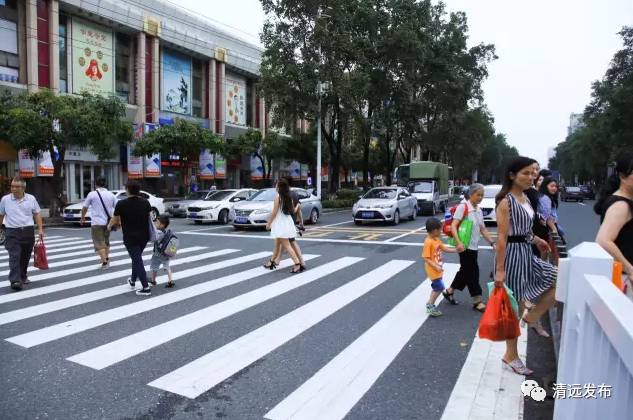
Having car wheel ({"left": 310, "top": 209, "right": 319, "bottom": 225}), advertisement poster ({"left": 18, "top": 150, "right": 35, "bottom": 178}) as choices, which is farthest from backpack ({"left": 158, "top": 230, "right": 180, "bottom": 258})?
advertisement poster ({"left": 18, "top": 150, "right": 35, "bottom": 178})

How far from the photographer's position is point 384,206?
18.0 m

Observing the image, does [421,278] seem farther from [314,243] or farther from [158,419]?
[158,419]

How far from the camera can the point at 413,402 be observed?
3.63 m

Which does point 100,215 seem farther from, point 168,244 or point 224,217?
point 224,217

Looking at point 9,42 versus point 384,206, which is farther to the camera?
point 9,42

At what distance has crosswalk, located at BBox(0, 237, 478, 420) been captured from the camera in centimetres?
398

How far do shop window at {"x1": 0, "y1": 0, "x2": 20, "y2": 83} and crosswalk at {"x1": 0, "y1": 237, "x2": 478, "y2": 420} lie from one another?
17.7 m

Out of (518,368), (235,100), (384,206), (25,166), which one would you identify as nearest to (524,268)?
(518,368)

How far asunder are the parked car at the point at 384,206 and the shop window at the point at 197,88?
1997 centimetres

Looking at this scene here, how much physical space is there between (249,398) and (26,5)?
26216 mm

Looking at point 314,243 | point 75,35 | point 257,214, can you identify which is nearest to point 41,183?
point 75,35

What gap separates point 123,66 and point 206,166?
29.5 feet

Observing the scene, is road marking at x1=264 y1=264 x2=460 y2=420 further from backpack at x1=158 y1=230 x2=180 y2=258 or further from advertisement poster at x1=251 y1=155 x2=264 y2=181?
advertisement poster at x1=251 y1=155 x2=264 y2=181

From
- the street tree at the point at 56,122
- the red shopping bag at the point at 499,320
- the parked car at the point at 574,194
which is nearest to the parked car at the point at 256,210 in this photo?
the street tree at the point at 56,122
